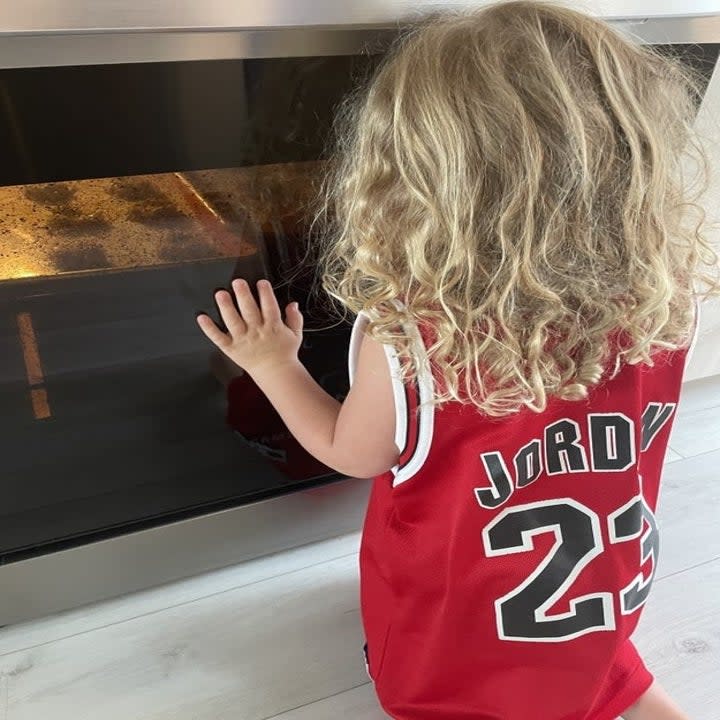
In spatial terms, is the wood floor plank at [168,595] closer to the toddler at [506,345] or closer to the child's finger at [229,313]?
the toddler at [506,345]

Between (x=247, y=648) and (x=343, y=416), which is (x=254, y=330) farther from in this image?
(x=247, y=648)

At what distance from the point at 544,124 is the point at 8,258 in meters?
0.43

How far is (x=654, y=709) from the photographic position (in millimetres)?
821

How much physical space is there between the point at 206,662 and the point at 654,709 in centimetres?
49

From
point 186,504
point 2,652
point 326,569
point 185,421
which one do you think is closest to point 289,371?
point 185,421

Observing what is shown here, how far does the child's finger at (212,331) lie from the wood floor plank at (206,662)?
0.39 meters

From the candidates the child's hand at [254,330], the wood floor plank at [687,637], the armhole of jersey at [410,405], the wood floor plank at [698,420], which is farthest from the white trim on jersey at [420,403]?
the wood floor plank at [698,420]

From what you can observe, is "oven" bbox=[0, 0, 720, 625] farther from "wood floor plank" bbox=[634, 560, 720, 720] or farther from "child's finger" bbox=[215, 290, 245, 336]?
"wood floor plank" bbox=[634, 560, 720, 720]

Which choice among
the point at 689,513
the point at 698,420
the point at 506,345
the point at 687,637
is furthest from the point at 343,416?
the point at 698,420

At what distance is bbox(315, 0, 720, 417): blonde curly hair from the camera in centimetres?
54

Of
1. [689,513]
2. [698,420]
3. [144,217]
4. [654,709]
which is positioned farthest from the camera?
[698,420]

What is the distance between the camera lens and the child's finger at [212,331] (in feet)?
2.38

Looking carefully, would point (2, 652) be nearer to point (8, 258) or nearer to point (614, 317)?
point (8, 258)

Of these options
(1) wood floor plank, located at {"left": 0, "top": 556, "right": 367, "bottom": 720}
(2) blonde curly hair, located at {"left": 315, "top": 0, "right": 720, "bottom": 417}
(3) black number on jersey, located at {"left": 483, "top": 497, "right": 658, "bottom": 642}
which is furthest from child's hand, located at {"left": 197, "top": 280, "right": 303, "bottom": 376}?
(1) wood floor plank, located at {"left": 0, "top": 556, "right": 367, "bottom": 720}
